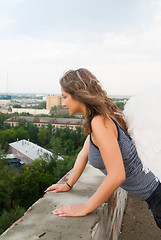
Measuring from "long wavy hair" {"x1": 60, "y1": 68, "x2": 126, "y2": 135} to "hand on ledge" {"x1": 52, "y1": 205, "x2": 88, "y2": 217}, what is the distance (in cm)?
43

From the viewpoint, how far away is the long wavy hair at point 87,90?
1.04 metres

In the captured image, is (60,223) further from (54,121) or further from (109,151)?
(54,121)

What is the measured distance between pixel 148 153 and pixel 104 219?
49cm

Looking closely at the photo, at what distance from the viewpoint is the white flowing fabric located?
43.5 inches

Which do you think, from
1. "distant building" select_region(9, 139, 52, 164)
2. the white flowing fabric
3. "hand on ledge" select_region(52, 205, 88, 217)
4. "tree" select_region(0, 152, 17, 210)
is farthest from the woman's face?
"distant building" select_region(9, 139, 52, 164)

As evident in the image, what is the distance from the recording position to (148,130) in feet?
3.67

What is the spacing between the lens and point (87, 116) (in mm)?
1076

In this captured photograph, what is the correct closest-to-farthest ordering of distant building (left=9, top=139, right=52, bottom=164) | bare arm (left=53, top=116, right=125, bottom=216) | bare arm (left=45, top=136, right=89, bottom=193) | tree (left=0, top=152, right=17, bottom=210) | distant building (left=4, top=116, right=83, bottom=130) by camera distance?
bare arm (left=53, top=116, right=125, bottom=216), bare arm (left=45, top=136, right=89, bottom=193), tree (left=0, top=152, right=17, bottom=210), distant building (left=9, top=139, right=52, bottom=164), distant building (left=4, top=116, right=83, bottom=130)

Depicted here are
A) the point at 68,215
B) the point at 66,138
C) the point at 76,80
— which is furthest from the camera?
the point at 66,138

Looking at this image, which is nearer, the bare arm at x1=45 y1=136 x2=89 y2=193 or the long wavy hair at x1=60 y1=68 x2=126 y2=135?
the long wavy hair at x1=60 y1=68 x2=126 y2=135

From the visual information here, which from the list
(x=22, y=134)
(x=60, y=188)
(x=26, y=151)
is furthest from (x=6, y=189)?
(x=22, y=134)

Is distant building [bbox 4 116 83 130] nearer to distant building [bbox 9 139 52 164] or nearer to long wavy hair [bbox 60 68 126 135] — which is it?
distant building [bbox 9 139 52 164]

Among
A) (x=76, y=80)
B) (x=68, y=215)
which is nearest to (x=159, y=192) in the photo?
(x=68, y=215)

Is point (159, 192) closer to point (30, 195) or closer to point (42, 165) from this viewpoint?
point (30, 195)
